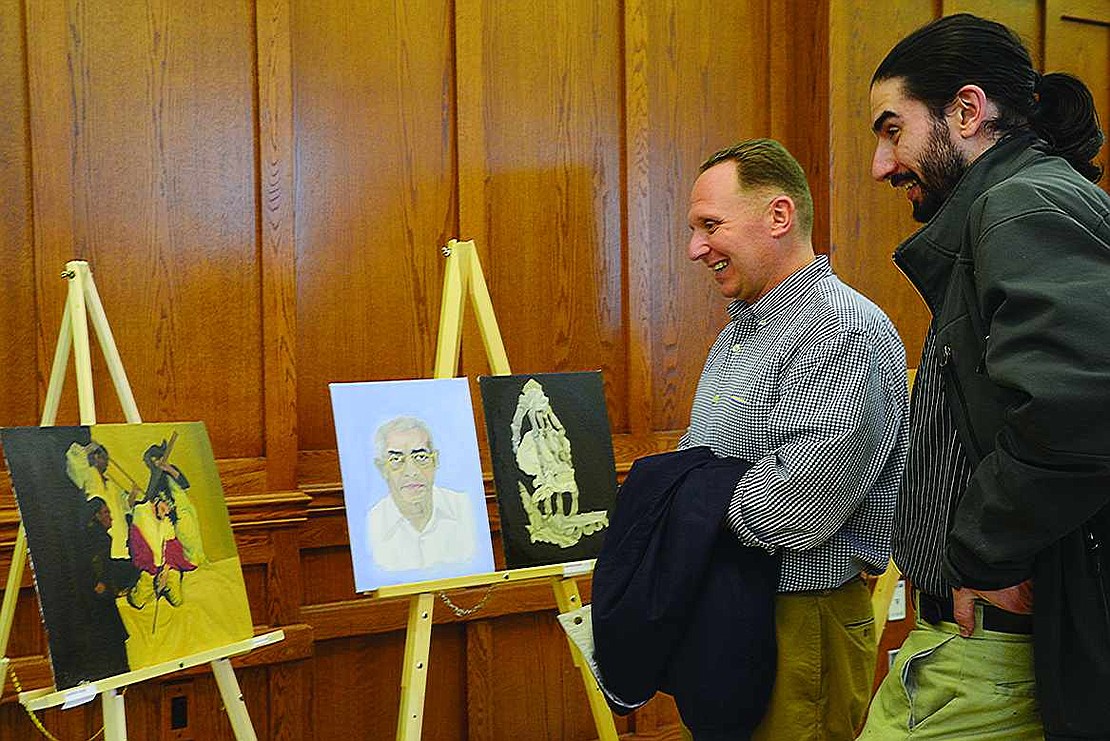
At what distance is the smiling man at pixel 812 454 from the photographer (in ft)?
7.27

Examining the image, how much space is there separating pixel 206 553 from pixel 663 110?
2086mm

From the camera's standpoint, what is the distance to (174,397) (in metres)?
3.03

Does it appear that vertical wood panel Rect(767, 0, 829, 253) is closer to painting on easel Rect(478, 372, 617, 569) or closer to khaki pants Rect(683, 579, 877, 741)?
painting on easel Rect(478, 372, 617, 569)

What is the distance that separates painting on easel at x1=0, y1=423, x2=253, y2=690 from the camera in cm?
224

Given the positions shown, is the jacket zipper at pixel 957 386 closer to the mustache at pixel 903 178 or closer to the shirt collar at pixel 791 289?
A: the mustache at pixel 903 178

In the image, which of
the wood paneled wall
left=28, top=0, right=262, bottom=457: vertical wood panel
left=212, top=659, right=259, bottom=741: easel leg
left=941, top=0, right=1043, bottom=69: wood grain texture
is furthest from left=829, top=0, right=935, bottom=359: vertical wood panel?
left=212, top=659, right=259, bottom=741: easel leg

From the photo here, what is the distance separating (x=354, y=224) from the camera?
3.31 meters

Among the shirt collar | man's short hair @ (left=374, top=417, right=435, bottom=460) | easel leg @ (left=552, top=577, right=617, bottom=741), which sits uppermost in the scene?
the shirt collar

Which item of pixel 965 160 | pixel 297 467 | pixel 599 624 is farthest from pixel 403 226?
pixel 965 160

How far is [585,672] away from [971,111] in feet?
5.76

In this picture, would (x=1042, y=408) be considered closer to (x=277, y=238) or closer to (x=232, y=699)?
(x=232, y=699)

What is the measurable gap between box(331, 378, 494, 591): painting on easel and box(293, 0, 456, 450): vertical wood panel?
0.49 metres

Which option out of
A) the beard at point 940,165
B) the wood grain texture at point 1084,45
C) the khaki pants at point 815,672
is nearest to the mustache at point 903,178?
the beard at point 940,165

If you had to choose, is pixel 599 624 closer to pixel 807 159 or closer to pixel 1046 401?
pixel 1046 401
